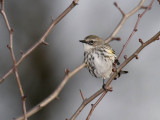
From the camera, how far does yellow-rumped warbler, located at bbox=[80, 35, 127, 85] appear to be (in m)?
7.66

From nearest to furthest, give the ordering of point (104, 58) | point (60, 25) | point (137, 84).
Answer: point (104, 58) < point (137, 84) < point (60, 25)

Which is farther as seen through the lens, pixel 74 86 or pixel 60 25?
pixel 60 25

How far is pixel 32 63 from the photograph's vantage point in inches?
636

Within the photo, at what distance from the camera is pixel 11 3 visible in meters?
16.6

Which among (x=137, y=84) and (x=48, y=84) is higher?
(x=48, y=84)

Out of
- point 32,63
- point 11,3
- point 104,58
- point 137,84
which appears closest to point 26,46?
point 32,63

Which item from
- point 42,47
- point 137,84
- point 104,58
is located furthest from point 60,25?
point 104,58

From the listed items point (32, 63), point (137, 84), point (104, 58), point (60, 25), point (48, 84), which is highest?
point (60, 25)

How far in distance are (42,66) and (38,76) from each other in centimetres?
39

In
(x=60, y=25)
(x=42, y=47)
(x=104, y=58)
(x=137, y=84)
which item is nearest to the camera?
(x=104, y=58)

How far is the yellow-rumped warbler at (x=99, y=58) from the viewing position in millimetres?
7664

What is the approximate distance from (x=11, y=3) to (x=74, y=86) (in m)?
3.84

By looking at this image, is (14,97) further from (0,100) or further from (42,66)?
(42,66)

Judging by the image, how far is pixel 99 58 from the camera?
7703 mm
